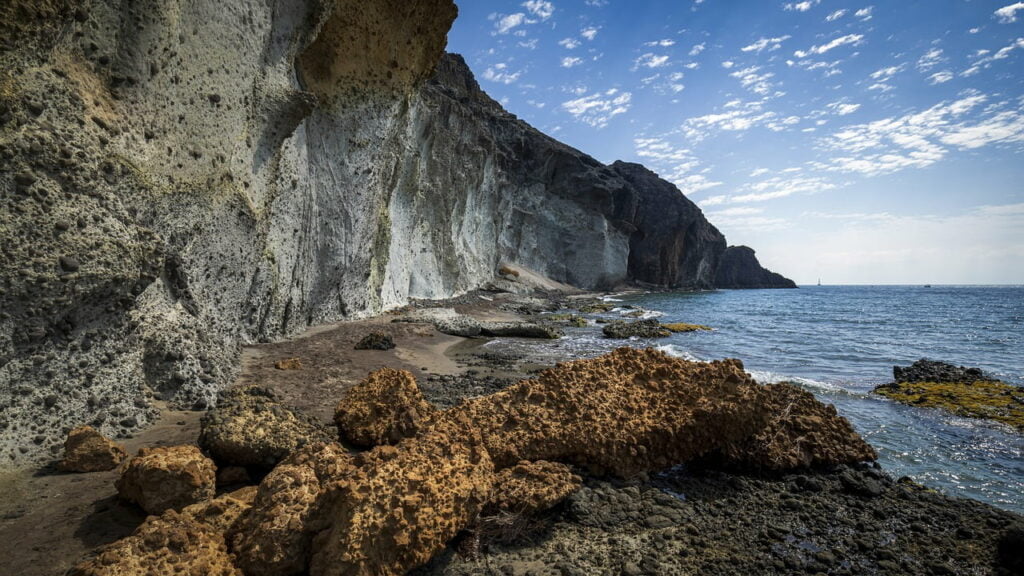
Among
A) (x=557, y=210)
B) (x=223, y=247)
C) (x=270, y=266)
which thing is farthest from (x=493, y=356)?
(x=557, y=210)

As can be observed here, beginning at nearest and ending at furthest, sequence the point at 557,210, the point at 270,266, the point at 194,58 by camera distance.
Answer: the point at 194,58 < the point at 270,266 < the point at 557,210

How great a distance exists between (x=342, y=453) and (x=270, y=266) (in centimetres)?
797

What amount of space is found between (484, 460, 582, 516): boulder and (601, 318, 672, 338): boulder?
52.2 ft

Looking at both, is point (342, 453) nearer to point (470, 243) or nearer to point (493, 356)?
point (493, 356)

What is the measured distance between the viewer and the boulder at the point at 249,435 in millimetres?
4312

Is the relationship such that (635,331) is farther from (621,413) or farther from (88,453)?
(88,453)

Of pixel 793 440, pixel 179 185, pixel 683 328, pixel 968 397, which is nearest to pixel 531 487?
pixel 793 440

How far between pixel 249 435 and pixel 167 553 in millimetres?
1585

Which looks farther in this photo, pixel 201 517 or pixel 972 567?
pixel 972 567

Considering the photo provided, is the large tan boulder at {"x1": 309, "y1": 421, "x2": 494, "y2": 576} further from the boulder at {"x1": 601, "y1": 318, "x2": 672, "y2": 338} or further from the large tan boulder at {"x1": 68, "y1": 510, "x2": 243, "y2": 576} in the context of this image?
the boulder at {"x1": 601, "y1": 318, "x2": 672, "y2": 338}

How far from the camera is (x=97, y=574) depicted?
2.59m

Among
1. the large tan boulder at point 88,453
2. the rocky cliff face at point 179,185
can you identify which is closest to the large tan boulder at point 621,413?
the large tan boulder at point 88,453

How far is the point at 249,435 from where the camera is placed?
4.36 metres

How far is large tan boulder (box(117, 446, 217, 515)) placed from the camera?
3.64 m
